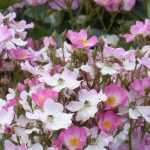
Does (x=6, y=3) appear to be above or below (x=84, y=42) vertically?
below

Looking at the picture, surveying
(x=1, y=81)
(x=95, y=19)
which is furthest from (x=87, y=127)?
(x=95, y=19)

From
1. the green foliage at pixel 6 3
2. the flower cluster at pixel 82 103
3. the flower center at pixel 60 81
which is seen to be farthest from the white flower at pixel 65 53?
the green foliage at pixel 6 3

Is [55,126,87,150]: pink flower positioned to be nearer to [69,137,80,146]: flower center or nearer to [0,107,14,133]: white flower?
[69,137,80,146]: flower center

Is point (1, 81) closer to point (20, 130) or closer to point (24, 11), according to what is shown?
point (20, 130)

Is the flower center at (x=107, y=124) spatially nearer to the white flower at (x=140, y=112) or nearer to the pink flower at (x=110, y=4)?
the white flower at (x=140, y=112)

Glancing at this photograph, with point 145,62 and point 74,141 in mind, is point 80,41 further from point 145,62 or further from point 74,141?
point 74,141

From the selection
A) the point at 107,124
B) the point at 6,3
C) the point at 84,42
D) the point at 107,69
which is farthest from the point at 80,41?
the point at 6,3
